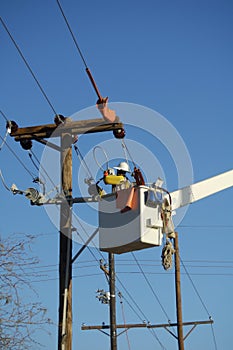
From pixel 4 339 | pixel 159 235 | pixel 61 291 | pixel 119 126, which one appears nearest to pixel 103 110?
pixel 119 126

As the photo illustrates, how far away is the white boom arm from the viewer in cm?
1365

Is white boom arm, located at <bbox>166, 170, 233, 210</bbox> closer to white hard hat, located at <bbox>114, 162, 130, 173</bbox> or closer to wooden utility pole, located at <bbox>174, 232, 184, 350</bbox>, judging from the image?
white hard hat, located at <bbox>114, 162, 130, 173</bbox>

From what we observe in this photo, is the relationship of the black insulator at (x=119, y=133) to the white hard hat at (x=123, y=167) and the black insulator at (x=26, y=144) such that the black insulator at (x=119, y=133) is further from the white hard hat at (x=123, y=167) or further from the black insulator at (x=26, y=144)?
the black insulator at (x=26, y=144)

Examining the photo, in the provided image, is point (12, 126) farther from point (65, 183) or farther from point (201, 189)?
point (201, 189)

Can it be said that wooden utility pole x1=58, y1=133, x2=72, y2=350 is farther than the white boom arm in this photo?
No

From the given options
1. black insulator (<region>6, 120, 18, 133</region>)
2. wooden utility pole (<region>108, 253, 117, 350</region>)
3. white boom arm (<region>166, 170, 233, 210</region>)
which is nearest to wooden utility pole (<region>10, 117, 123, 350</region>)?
black insulator (<region>6, 120, 18, 133</region>)

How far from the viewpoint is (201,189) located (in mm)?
14273

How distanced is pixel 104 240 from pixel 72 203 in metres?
0.84

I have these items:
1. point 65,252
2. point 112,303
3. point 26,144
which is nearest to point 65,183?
point 26,144

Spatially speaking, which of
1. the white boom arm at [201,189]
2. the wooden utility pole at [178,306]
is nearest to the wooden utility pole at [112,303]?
the wooden utility pole at [178,306]

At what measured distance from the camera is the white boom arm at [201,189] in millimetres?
13648

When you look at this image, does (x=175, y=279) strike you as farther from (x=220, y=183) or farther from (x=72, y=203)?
(x=72, y=203)

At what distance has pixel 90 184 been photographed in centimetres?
1244

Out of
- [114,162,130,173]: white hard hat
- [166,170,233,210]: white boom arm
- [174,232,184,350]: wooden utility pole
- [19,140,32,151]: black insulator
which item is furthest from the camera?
[174,232,184,350]: wooden utility pole
